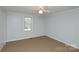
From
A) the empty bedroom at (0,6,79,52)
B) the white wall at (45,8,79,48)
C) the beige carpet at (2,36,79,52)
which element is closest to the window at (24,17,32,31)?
the empty bedroom at (0,6,79,52)

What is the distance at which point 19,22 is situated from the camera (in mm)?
1753

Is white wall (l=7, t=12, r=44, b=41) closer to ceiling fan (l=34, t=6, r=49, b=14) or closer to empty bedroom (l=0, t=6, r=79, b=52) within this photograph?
empty bedroom (l=0, t=6, r=79, b=52)

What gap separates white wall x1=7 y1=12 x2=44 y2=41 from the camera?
1.68m

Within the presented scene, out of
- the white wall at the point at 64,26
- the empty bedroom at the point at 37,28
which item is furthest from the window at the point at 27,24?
the white wall at the point at 64,26

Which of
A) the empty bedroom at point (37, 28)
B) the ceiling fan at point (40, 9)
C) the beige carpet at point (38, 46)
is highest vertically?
the ceiling fan at point (40, 9)

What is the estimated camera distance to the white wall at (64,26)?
1.78 metres

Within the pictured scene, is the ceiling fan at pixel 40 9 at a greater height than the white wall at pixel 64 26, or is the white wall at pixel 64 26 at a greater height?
the ceiling fan at pixel 40 9

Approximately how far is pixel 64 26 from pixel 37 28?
570 mm

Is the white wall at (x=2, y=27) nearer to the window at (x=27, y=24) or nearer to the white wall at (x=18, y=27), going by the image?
the white wall at (x=18, y=27)

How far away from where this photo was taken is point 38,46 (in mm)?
1718

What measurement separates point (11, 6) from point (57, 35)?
1.03 metres

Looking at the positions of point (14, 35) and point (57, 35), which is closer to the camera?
point (14, 35)
